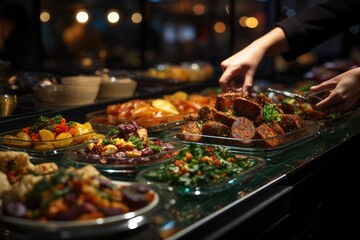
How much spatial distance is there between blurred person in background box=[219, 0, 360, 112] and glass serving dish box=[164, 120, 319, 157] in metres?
0.20

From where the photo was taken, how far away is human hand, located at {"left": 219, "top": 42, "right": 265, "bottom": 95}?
9.61 feet

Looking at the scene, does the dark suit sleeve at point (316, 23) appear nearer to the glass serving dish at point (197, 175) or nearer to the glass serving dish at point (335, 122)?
the glass serving dish at point (335, 122)

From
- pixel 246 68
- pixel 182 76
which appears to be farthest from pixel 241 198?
pixel 182 76

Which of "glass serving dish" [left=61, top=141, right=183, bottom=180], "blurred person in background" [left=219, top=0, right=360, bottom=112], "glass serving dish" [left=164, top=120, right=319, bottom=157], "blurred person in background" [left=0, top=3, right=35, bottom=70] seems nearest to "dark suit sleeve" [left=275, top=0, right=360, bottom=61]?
"blurred person in background" [left=219, top=0, right=360, bottom=112]

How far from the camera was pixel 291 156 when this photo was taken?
235cm

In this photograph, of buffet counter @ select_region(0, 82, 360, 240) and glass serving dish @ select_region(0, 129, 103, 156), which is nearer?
buffet counter @ select_region(0, 82, 360, 240)

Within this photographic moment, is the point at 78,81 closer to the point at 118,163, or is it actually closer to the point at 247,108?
the point at 247,108

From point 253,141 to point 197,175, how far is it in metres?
0.57

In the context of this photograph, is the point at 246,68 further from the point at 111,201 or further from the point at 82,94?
the point at 111,201

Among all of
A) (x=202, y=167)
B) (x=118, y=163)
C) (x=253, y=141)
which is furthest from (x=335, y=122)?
(x=118, y=163)

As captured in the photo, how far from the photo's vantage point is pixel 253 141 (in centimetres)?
223

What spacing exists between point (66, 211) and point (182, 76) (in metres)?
3.44

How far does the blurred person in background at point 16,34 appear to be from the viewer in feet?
15.5

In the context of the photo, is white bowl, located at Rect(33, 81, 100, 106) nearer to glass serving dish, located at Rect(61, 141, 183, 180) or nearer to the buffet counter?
the buffet counter
